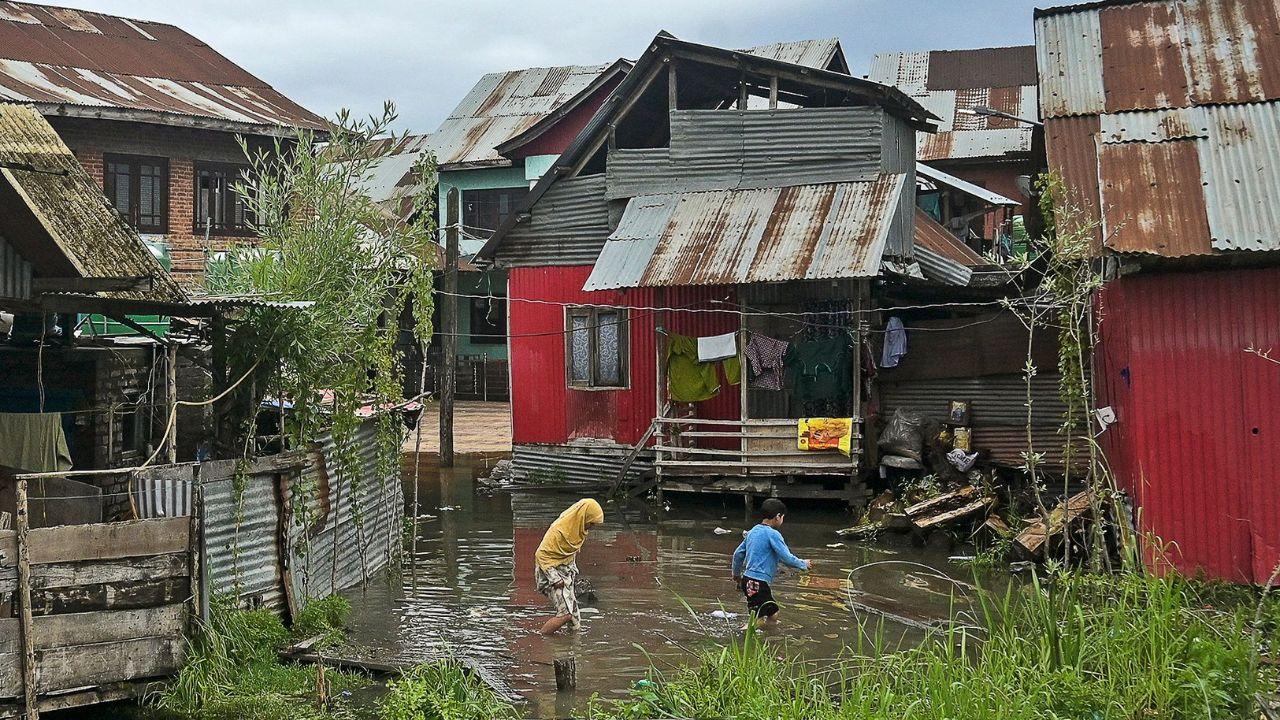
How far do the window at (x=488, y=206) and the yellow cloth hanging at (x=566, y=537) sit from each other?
2146cm

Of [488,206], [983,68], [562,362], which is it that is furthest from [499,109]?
[562,362]

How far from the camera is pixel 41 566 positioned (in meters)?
8.40

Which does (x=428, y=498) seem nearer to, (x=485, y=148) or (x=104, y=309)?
(x=104, y=309)

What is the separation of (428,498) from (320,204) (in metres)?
8.81

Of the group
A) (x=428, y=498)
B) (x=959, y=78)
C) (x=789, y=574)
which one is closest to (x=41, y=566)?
(x=789, y=574)

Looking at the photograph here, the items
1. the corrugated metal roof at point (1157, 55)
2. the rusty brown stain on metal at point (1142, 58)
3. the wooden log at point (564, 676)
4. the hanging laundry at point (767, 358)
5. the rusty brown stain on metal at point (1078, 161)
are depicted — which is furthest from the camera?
the hanging laundry at point (767, 358)

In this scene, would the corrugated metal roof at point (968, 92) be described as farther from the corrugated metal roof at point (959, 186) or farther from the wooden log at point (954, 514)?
the wooden log at point (954, 514)

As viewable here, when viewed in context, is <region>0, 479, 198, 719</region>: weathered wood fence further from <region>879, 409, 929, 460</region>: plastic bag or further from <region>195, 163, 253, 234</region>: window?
<region>195, 163, 253, 234</region>: window

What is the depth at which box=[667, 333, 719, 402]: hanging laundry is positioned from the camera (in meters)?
19.3

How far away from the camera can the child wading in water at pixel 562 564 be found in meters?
11.2

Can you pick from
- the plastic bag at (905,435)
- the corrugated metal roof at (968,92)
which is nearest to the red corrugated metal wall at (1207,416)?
the plastic bag at (905,435)

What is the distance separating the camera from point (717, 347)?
734 inches

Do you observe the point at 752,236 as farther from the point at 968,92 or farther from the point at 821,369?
the point at 968,92

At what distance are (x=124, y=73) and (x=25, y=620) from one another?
1872 centimetres
